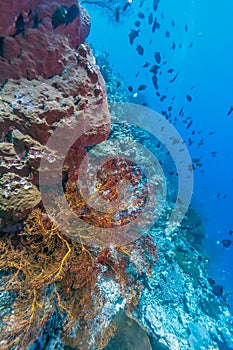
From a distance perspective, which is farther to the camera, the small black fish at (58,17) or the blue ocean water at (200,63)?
the blue ocean water at (200,63)

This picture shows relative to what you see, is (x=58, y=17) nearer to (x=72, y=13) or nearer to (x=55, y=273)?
(x=72, y=13)

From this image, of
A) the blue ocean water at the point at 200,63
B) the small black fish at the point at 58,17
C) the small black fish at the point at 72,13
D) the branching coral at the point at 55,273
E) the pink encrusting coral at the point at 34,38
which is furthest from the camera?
the blue ocean water at the point at 200,63

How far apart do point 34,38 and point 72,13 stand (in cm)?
73

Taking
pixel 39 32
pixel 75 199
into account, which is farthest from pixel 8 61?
pixel 75 199

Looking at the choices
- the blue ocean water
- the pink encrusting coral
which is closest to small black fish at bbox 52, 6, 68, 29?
the pink encrusting coral

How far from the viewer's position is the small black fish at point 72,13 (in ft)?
10.1

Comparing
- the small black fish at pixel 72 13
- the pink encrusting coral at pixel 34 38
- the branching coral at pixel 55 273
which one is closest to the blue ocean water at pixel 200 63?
the branching coral at pixel 55 273

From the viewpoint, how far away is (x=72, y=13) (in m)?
3.13

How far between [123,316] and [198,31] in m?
92.2

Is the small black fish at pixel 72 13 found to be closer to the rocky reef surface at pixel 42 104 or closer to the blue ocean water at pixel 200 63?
the rocky reef surface at pixel 42 104

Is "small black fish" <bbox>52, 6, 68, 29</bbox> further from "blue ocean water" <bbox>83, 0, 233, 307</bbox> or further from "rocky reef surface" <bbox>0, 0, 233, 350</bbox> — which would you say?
"blue ocean water" <bbox>83, 0, 233, 307</bbox>

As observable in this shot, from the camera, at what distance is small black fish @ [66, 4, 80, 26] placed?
10.1ft

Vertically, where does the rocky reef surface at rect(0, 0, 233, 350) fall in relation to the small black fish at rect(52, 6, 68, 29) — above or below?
below

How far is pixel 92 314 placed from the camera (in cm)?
295
